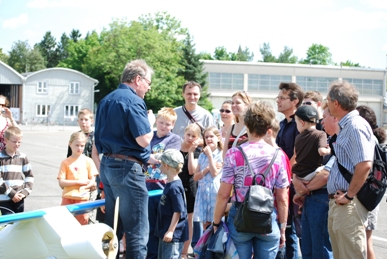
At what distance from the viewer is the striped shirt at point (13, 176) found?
650cm

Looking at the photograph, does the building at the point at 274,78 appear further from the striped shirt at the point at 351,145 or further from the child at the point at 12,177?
the striped shirt at the point at 351,145

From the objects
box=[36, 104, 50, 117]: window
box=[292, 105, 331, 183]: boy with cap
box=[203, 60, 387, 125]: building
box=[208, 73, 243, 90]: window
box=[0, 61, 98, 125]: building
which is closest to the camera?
box=[292, 105, 331, 183]: boy with cap

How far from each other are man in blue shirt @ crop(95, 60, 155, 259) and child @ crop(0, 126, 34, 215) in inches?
81.4

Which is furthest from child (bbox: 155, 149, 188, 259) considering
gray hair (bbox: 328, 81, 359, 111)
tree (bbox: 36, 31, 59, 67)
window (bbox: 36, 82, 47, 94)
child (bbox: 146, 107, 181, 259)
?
tree (bbox: 36, 31, 59, 67)

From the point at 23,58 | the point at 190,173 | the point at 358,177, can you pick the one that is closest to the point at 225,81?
the point at 23,58

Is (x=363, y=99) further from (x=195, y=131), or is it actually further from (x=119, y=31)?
(x=195, y=131)

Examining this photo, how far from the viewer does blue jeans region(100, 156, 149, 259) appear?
4.90 metres

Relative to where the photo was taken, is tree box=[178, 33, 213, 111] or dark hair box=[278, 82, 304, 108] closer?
dark hair box=[278, 82, 304, 108]

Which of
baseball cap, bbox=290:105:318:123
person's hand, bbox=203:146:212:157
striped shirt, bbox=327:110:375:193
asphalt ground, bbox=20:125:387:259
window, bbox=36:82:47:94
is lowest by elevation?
asphalt ground, bbox=20:125:387:259

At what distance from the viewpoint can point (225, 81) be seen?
8381 cm

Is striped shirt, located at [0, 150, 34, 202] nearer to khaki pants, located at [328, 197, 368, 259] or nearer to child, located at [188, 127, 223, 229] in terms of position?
child, located at [188, 127, 223, 229]

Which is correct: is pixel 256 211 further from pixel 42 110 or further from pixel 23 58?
pixel 23 58

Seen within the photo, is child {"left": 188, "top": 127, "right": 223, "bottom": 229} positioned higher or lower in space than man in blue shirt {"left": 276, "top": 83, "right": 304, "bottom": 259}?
lower

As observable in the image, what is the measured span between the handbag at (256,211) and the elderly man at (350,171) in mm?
762
